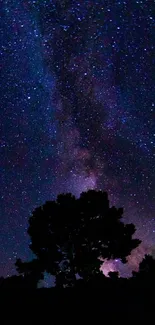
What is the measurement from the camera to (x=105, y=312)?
369 inches

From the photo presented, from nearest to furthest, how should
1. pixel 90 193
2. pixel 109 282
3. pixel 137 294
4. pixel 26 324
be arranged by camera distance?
pixel 26 324 < pixel 137 294 < pixel 109 282 < pixel 90 193

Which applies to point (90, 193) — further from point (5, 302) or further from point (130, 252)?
point (5, 302)

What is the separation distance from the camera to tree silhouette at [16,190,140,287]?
24.0 metres

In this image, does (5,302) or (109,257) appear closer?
(5,302)

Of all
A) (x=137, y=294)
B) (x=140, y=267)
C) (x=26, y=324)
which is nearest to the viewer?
(x=26, y=324)

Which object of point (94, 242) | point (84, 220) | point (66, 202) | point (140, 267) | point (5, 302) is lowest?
point (5, 302)

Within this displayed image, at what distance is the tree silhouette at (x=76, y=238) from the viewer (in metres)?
24.0

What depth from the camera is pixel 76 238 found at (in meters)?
24.5

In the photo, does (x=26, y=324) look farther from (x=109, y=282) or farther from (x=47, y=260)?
(x=47, y=260)

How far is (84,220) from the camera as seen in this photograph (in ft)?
81.9

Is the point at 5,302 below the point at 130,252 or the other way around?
below

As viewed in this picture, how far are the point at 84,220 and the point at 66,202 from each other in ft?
7.06

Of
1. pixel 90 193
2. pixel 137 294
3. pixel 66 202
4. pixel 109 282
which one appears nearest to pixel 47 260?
pixel 66 202

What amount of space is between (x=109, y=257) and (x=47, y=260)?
482 centimetres
